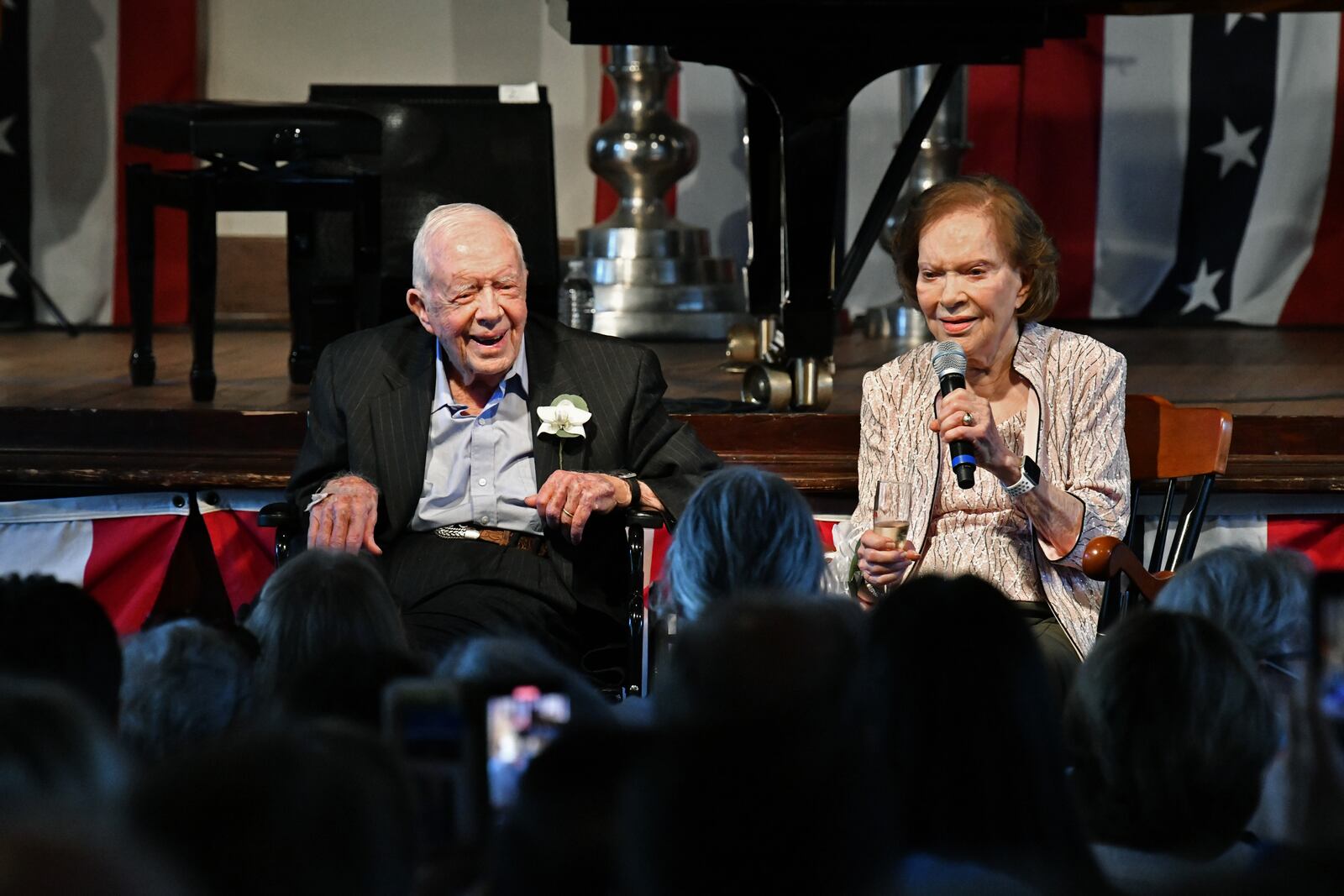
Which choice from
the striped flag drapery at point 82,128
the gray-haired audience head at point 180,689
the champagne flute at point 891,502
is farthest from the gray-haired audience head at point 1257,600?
the striped flag drapery at point 82,128

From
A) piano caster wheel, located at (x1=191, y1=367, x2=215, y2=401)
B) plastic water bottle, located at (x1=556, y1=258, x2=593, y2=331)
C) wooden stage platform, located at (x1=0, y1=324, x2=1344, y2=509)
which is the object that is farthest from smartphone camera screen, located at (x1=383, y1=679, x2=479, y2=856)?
plastic water bottle, located at (x1=556, y1=258, x2=593, y2=331)

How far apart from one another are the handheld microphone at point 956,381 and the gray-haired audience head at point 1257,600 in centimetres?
54

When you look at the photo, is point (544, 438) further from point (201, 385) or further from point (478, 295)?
point (201, 385)

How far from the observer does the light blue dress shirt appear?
120 inches

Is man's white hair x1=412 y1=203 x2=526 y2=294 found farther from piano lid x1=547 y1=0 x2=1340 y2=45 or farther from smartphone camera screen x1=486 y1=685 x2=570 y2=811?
smartphone camera screen x1=486 y1=685 x2=570 y2=811

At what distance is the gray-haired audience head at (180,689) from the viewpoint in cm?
162

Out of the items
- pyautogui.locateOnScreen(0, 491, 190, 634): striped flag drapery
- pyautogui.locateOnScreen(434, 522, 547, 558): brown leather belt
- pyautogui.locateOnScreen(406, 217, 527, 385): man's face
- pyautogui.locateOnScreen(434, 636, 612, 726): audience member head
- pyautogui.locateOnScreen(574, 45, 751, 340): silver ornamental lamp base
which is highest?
pyautogui.locateOnScreen(574, 45, 751, 340): silver ornamental lamp base

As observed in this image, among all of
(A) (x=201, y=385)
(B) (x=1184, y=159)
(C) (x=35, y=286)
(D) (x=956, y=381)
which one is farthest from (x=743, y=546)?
(B) (x=1184, y=159)

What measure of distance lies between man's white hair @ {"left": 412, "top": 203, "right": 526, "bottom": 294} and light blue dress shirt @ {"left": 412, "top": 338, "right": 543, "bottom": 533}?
0.63ft

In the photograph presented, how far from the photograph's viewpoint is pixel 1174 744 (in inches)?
58.8

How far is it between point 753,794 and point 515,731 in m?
0.30

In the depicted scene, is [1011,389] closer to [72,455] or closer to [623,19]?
[623,19]

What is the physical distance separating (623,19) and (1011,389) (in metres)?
1.20

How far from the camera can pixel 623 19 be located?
358cm
